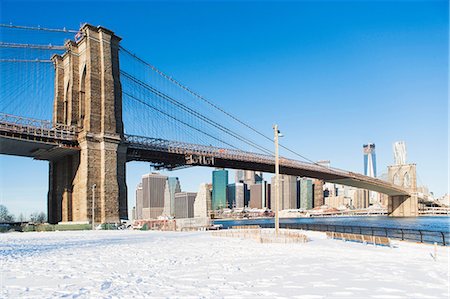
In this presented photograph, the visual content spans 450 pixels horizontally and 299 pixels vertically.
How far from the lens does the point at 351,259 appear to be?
51.3ft

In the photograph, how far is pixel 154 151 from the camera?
5650cm

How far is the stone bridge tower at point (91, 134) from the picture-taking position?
147ft

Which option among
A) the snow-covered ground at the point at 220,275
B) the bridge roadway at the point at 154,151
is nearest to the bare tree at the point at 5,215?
the bridge roadway at the point at 154,151

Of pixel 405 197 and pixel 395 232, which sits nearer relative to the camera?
pixel 395 232

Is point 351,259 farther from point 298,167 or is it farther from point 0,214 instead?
point 0,214

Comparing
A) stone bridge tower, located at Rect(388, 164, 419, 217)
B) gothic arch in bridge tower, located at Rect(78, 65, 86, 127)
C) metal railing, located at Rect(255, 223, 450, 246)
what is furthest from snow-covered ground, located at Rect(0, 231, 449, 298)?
stone bridge tower, located at Rect(388, 164, 419, 217)

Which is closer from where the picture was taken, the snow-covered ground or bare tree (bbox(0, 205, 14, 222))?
the snow-covered ground

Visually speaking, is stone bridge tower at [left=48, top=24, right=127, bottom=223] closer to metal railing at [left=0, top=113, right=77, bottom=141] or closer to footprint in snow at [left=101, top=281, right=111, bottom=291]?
metal railing at [left=0, top=113, right=77, bottom=141]

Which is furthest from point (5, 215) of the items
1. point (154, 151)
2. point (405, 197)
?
point (405, 197)

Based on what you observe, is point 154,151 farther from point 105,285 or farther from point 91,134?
point 105,285

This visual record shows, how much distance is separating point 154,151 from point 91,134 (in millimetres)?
12714

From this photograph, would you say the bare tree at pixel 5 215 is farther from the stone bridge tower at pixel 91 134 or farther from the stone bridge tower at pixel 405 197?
the stone bridge tower at pixel 405 197

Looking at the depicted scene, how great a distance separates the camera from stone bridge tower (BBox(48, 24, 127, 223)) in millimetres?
44688

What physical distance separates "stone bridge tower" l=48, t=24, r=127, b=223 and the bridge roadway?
2427 millimetres
